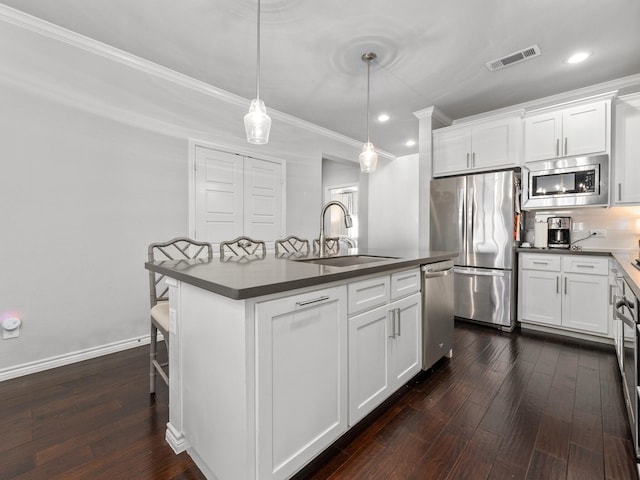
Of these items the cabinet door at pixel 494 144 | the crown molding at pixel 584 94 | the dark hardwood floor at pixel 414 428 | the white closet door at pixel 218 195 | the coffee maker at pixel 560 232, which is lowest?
the dark hardwood floor at pixel 414 428

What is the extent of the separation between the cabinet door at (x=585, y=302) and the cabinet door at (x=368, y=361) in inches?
96.4

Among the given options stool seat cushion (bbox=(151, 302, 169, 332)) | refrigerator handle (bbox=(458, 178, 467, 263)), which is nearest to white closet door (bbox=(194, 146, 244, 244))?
stool seat cushion (bbox=(151, 302, 169, 332))

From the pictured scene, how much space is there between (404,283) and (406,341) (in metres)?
0.40

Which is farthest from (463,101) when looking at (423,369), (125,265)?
(125,265)

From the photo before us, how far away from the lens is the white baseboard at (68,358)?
7.34ft

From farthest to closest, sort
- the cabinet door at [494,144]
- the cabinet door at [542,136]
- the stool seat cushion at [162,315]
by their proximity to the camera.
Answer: the cabinet door at [494,144], the cabinet door at [542,136], the stool seat cushion at [162,315]

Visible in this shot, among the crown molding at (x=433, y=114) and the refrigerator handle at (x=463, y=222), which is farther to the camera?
the crown molding at (x=433, y=114)

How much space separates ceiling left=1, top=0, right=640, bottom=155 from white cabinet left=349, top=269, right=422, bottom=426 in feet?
6.46

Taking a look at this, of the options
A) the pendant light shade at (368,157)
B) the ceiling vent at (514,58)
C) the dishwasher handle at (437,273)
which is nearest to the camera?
the dishwasher handle at (437,273)

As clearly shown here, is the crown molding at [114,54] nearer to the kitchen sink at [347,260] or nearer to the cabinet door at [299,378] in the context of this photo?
the kitchen sink at [347,260]

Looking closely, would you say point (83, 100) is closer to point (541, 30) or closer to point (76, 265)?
point (76, 265)

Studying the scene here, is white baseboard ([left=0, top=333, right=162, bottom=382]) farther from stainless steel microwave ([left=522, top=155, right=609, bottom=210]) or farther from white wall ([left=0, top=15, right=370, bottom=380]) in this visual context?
stainless steel microwave ([left=522, top=155, right=609, bottom=210])

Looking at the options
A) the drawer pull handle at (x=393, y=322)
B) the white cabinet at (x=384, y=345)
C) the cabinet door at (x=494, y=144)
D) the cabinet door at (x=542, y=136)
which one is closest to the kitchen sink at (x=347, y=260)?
the white cabinet at (x=384, y=345)

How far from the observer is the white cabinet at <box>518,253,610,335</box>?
2.88 metres
